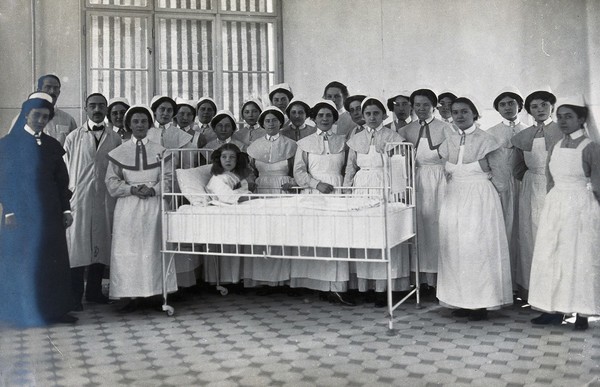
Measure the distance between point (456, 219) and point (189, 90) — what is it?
3778 mm

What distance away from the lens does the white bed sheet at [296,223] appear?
151 inches

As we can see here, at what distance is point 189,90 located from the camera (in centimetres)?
677

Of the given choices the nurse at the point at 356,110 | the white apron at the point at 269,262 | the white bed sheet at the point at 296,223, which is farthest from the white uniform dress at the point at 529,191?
the white apron at the point at 269,262

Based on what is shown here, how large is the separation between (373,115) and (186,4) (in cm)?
308

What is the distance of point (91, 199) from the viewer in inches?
197

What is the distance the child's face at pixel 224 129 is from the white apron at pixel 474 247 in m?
2.09

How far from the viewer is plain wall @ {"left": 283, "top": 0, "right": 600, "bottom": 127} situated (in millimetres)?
6391

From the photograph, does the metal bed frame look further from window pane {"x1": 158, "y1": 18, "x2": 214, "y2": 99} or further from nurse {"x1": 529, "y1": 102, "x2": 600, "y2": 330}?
window pane {"x1": 158, "y1": 18, "x2": 214, "y2": 99}

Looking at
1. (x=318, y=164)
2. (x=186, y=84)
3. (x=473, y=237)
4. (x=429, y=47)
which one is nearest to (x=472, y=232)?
(x=473, y=237)

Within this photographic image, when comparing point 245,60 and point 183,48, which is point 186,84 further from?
point 245,60

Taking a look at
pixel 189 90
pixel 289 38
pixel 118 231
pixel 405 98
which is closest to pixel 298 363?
pixel 118 231

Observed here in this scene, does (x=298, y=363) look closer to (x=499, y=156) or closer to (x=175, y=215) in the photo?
(x=175, y=215)

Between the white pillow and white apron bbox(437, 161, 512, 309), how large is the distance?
73.9 inches

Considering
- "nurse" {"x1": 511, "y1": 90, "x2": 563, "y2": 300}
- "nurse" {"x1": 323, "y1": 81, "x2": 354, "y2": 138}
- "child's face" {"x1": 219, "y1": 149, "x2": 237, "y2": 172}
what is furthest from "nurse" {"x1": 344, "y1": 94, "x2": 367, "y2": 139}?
"nurse" {"x1": 511, "y1": 90, "x2": 563, "y2": 300}
